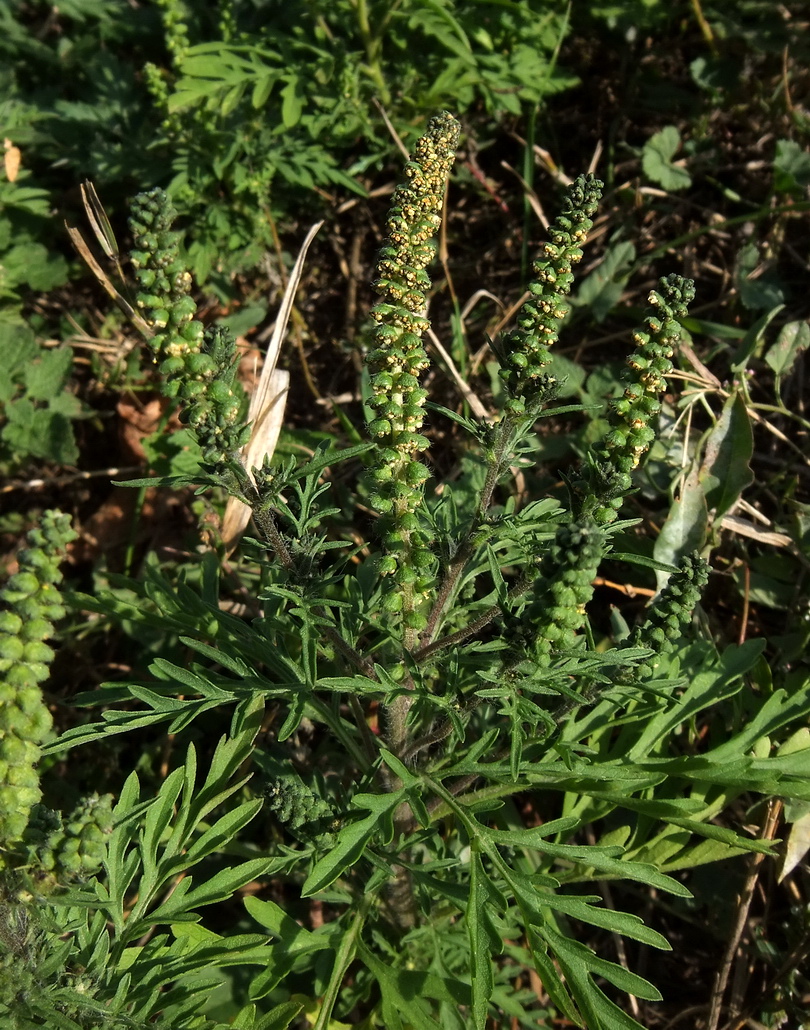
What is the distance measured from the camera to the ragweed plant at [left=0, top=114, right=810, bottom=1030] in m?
1.92

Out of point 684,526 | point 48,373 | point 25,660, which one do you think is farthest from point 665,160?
point 25,660

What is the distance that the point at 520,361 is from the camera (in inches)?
79.3

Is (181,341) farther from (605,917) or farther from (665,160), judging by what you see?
(665,160)

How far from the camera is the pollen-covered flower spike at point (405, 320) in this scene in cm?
187

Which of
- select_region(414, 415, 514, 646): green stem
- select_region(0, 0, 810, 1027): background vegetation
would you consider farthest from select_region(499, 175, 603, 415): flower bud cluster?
select_region(0, 0, 810, 1027): background vegetation

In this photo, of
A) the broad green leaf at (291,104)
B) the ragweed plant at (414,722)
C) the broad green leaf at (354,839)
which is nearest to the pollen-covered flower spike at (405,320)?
the ragweed plant at (414,722)

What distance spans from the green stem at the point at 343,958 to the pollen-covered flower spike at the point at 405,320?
1266mm

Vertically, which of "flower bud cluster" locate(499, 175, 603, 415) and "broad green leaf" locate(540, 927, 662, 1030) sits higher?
"flower bud cluster" locate(499, 175, 603, 415)

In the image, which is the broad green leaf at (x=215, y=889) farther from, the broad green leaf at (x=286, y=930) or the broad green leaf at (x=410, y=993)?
the broad green leaf at (x=410, y=993)

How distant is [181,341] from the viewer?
6.15ft

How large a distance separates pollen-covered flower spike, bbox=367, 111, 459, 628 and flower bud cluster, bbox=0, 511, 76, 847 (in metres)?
0.73

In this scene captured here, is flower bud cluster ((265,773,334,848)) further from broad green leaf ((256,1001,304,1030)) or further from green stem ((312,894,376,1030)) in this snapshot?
broad green leaf ((256,1001,304,1030))

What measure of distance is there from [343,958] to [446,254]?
3.42m

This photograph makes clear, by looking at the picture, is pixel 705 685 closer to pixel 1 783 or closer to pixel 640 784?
pixel 640 784
